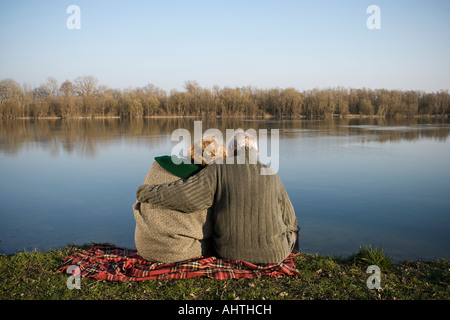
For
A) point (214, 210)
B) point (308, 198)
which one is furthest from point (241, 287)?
point (308, 198)

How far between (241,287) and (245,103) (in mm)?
67817

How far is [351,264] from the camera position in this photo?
4.45m

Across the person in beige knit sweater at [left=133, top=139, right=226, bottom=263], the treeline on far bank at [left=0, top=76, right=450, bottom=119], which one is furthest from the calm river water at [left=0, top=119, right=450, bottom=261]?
the treeline on far bank at [left=0, top=76, right=450, bottom=119]

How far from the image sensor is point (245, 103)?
7012 cm

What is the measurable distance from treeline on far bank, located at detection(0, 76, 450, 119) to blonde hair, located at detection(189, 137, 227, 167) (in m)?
61.1

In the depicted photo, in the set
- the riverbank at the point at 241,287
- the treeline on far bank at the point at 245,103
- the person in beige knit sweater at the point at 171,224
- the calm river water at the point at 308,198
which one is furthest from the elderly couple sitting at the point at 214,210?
the treeline on far bank at the point at 245,103

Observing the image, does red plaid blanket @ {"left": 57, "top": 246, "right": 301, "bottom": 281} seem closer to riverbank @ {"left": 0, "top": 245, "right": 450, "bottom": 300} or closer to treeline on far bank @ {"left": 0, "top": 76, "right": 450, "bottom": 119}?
riverbank @ {"left": 0, "top": 245, "right": 450, "bottom": 300}

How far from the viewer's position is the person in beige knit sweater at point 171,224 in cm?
361

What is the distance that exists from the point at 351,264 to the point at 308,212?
10.3 feet

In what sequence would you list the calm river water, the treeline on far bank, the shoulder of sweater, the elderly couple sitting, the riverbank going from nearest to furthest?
1. the riverbank
2. the elderly couple sitting
3. the shoulder of sweater
4. the calm river water
5. the treeline on far bank

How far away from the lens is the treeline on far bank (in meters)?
62.3
